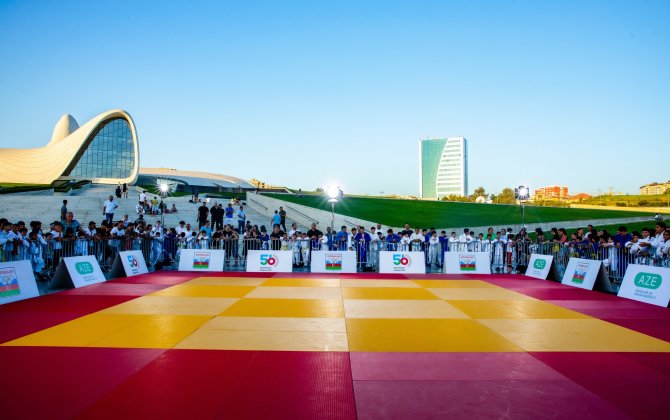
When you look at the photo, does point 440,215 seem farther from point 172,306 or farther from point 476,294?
point 172,306

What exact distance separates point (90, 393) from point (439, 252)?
18.8 m

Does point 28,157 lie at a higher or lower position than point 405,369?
higher

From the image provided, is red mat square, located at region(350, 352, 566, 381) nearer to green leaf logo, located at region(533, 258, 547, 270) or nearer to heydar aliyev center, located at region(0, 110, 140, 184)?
green leaf logo, located at region(533, 258, 547, 270)

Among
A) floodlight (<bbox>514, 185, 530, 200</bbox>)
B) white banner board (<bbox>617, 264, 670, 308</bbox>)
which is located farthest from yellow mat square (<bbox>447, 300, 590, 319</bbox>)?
floodlight (<bbox>514, 185, 530, 200</bbox>)

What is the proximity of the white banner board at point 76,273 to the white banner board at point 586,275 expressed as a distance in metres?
17.9

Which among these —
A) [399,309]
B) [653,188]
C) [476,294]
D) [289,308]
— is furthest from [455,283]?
[653,188]

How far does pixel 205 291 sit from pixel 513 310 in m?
9.35

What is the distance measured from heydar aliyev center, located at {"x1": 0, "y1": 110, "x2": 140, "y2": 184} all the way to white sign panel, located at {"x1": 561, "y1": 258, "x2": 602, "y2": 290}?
104m

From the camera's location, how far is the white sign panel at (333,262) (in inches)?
771

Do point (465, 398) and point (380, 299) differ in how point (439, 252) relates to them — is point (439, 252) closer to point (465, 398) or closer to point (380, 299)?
point (380, 299)

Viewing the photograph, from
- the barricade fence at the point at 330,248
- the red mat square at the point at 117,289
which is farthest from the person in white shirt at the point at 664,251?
the red mat square at the point at 117,289

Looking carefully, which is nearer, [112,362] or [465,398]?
[465,398]

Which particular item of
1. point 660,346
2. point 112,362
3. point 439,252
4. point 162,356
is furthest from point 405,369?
point 439,252

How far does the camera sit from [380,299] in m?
12.3
